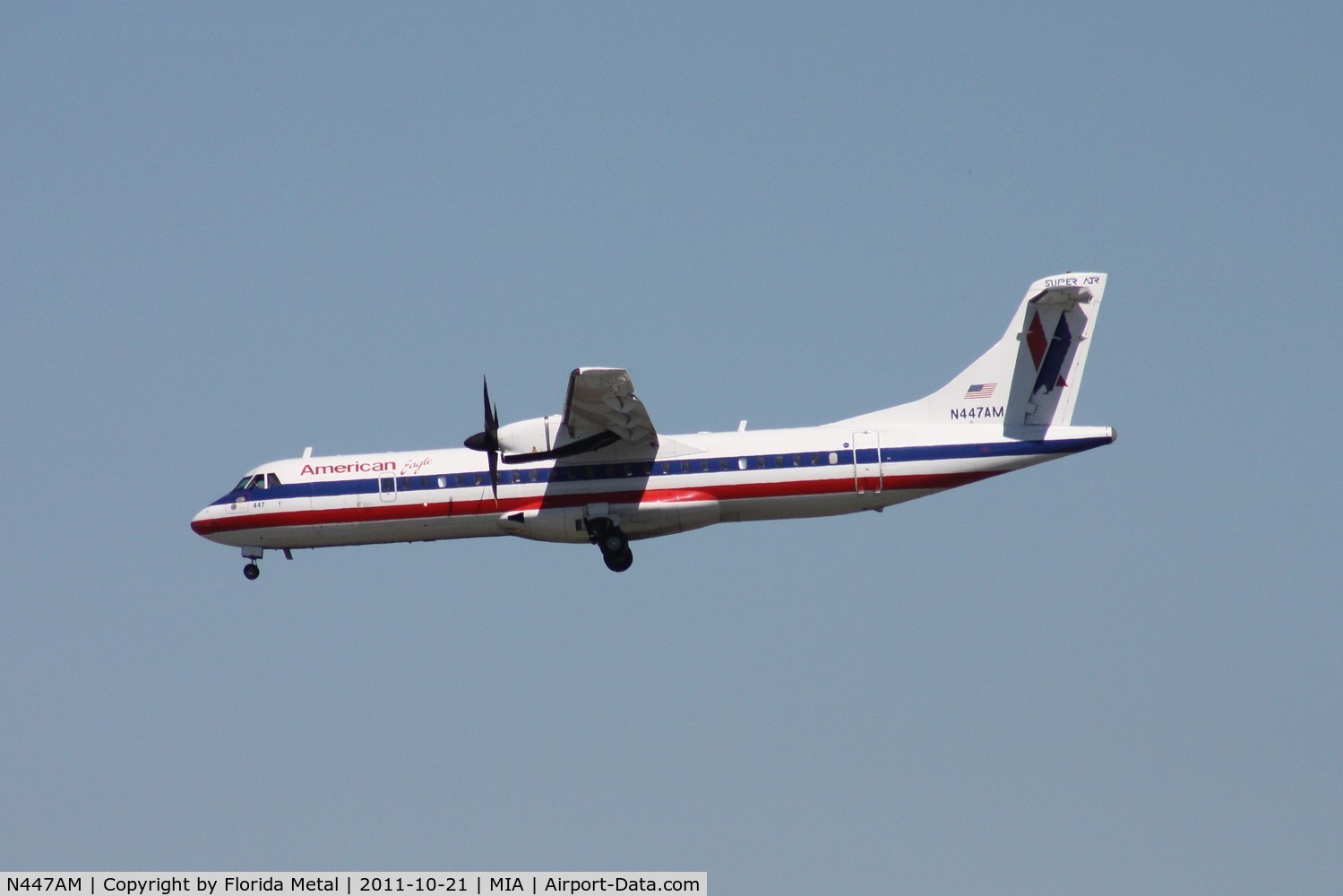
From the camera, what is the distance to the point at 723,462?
1508 inches

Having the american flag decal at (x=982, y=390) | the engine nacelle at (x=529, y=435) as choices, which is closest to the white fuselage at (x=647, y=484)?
the american flag decal at (x=982, y=390)

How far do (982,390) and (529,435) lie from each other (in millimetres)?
10048

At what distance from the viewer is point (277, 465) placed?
40.8 meters

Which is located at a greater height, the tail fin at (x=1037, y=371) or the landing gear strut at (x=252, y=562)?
the tail fin at (x=1037, y=371)

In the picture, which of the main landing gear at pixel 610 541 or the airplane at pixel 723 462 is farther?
the main landing gear at pixel 610 541

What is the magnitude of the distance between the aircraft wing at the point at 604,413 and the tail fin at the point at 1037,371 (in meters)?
6.42

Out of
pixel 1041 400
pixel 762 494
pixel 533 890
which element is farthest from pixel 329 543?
pixel 1041 400

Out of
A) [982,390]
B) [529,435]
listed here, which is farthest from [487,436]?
[982,390]

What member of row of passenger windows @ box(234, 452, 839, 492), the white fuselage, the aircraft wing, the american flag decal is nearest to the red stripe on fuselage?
the white fuselage

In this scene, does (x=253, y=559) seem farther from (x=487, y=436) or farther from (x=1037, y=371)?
(x=1037, y=371)

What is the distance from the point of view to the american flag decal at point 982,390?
38.6 m

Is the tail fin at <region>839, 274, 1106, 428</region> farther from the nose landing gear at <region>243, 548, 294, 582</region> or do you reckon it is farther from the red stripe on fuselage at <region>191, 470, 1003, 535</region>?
the nose landing gear at <region>243, 548, 294, 582</region>

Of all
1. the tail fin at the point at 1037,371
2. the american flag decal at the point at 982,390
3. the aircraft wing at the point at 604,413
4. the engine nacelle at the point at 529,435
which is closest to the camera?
the aircraft wing at the point at 604,413

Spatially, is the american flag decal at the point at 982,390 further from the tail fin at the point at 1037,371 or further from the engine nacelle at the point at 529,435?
the engine nacelle at the point at 529,435
